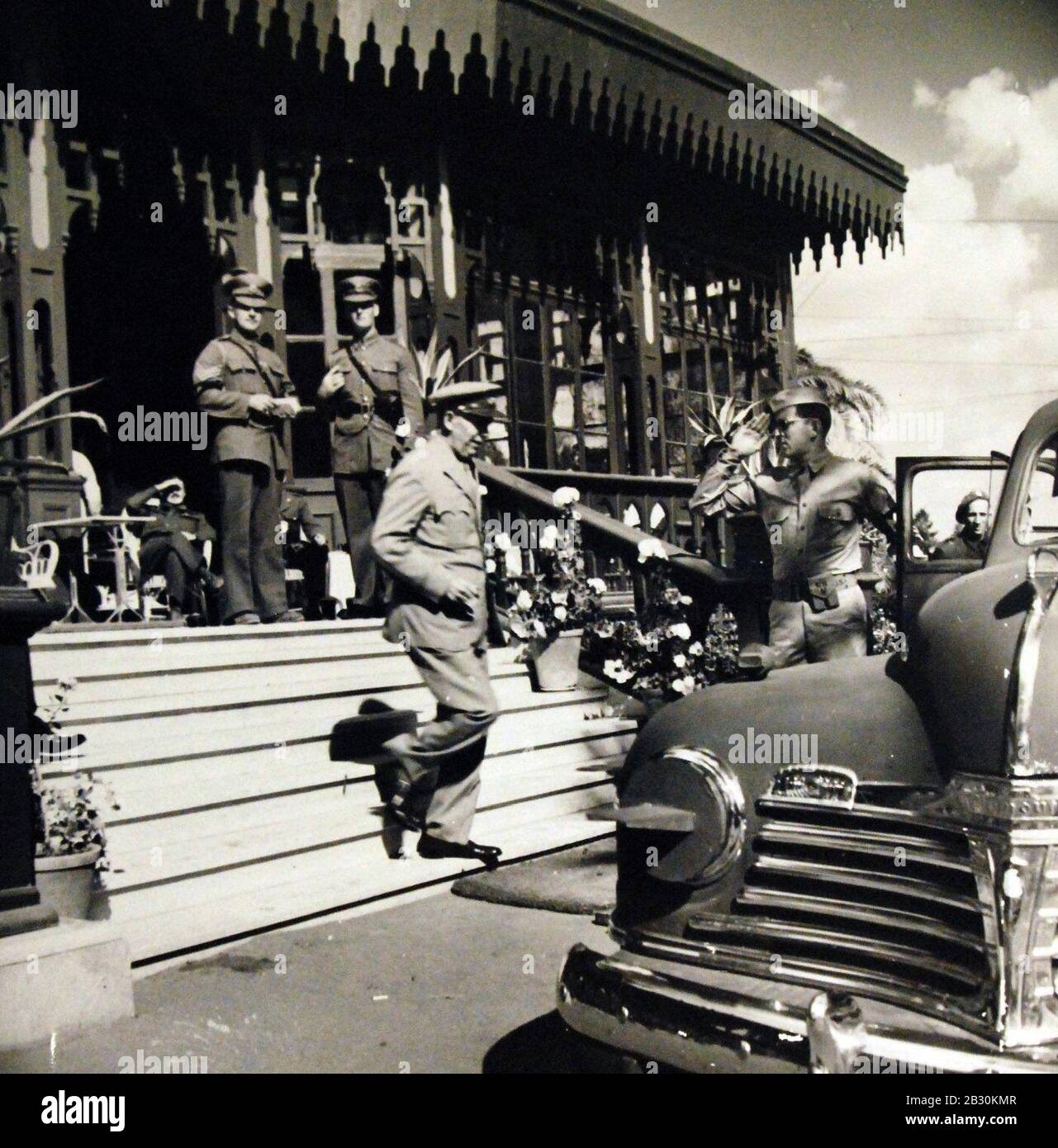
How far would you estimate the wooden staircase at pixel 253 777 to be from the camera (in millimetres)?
5234

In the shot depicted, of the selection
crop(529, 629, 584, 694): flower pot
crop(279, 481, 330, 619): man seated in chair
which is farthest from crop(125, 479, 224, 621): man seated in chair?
crop(529, 629, 584, 694): flower pot

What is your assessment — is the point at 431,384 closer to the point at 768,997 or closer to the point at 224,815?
the point at 224,815

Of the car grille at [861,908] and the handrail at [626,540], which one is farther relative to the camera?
the handrail at [626,540]

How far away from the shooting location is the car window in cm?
510

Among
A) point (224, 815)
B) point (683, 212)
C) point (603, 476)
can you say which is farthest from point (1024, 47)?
point (683, 212)

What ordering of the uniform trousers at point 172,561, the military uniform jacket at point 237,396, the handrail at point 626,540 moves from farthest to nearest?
the uniform trousers at point 172,561 < the handrail at point 626,540 < the military uniform jacket at point 237,396

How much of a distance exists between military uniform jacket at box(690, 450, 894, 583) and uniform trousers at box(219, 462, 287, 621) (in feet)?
10.1

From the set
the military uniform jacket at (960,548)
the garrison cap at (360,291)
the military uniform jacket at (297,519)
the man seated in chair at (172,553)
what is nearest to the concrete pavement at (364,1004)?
the military uniform jacket at (960,548)

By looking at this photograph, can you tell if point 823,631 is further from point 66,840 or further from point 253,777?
point 66,840

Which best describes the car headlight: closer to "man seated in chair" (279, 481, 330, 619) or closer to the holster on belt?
the holster on belt

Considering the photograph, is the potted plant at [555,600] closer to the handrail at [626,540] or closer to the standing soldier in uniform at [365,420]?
the handrail at [626,540]

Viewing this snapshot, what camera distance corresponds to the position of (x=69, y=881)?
441cm

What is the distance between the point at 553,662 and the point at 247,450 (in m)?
2.27

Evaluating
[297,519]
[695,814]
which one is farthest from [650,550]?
[695,814]
